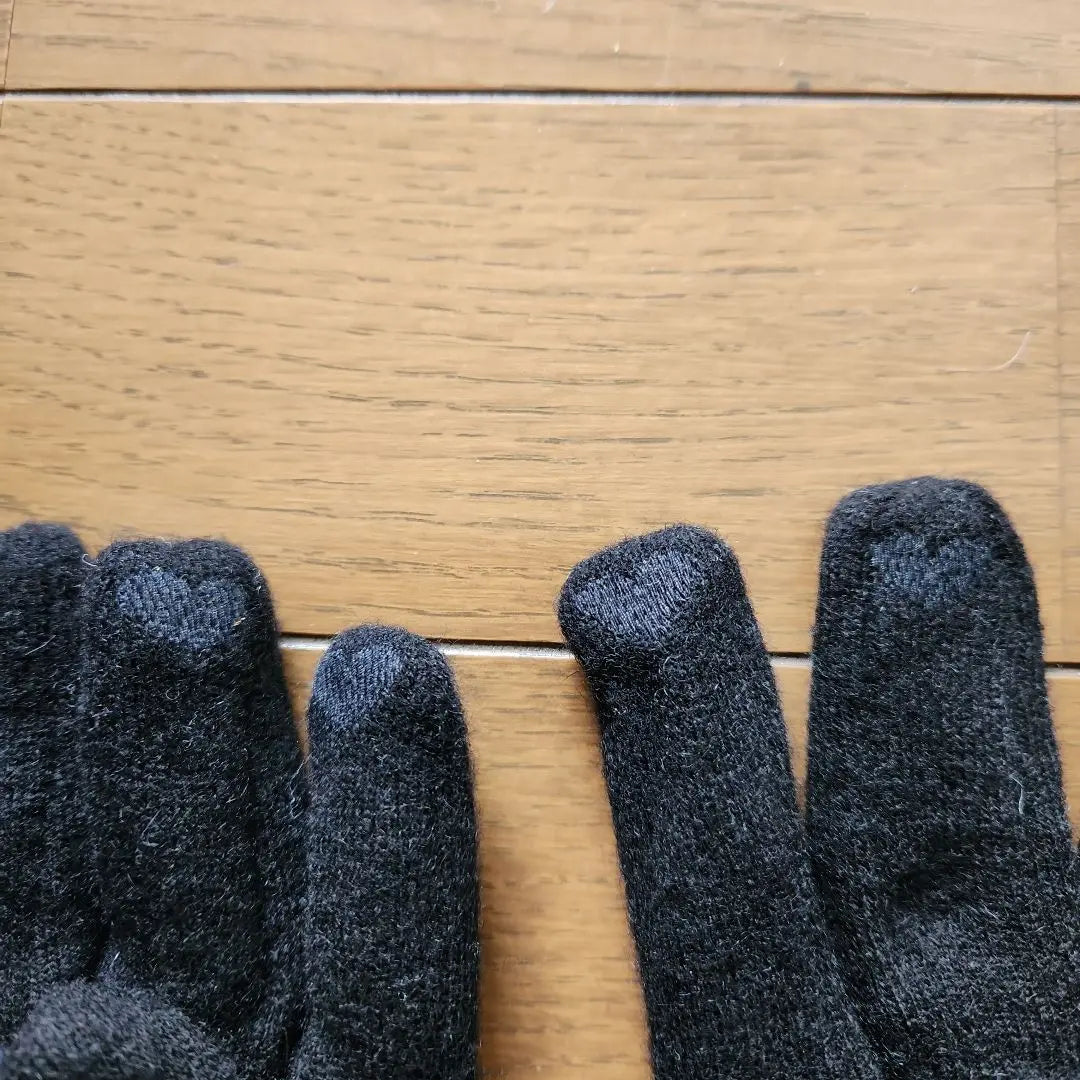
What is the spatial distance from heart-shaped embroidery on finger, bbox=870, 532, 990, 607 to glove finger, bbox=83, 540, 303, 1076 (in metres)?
0.36

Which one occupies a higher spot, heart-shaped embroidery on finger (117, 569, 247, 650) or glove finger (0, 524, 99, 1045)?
heart-shaped embroidery on finger (117, 569, 247, 650)

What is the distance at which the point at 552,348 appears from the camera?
54 cm

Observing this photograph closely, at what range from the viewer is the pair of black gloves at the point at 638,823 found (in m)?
0.47

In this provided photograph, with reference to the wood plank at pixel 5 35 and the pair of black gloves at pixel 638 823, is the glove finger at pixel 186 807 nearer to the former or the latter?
the pair of black gloves at pixel 638 823

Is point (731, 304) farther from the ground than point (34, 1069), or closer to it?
farther from the ground

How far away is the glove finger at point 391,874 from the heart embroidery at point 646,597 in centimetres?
9

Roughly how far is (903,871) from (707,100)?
46 centimetres

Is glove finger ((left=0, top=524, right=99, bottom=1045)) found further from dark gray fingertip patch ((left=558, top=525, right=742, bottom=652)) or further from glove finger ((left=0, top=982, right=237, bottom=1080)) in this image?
dark gray fingertip patch ((left=558, top=525, right=742, bottom=652))

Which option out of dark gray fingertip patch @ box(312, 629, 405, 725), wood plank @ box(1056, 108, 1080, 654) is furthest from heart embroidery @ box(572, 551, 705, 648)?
wood plank @ box(1056, 108, 1080, 654)

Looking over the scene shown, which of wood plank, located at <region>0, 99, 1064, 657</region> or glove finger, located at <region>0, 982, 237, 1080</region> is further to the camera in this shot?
wood plank, located at <region>0, 99, 1064, 657</region>

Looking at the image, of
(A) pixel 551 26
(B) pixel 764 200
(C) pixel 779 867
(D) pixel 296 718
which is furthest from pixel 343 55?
(C) pixel 779 867

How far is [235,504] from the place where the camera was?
21.3 inches

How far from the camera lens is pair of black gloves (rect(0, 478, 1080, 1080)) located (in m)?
0.47

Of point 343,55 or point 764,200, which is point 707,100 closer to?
point 764,200
